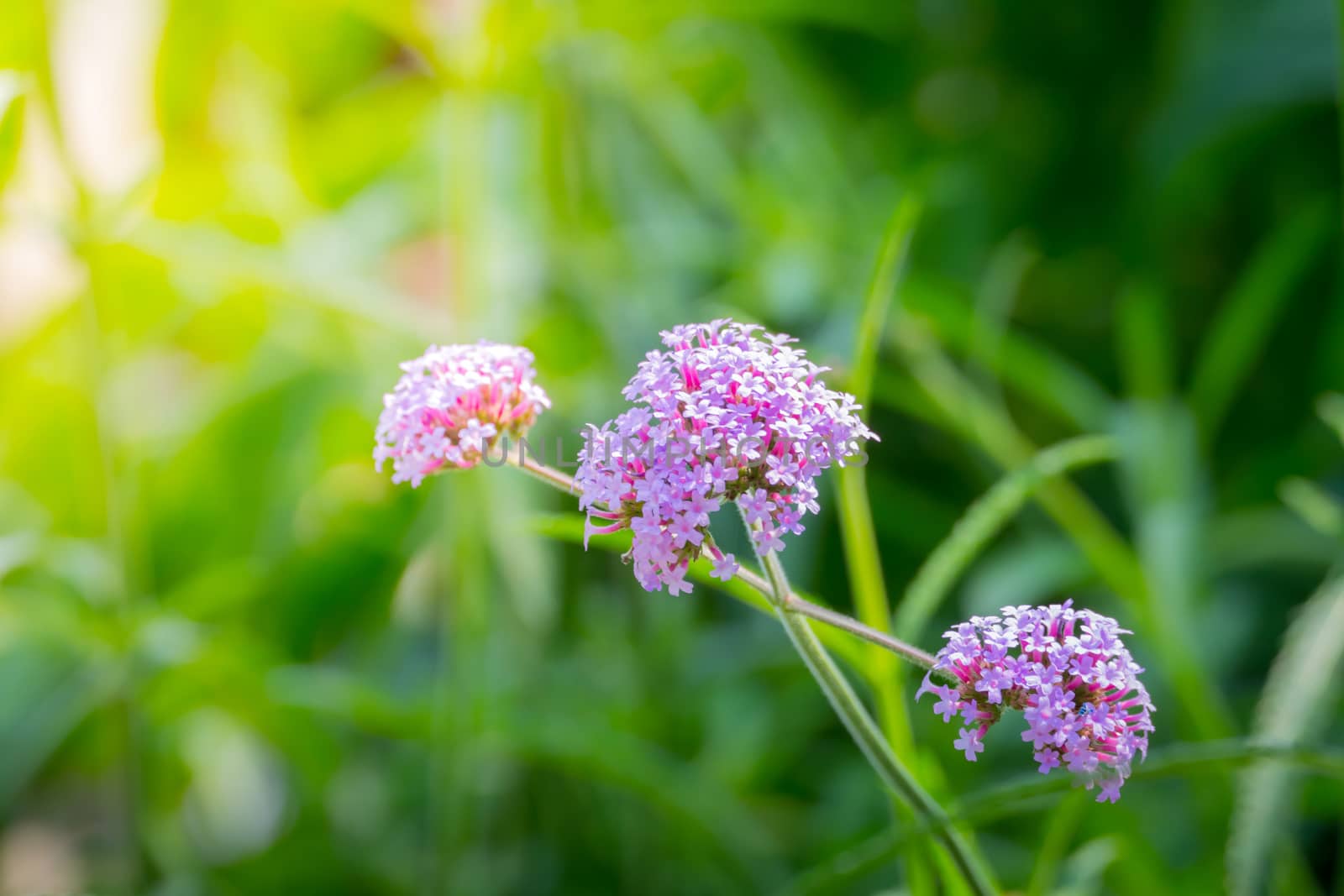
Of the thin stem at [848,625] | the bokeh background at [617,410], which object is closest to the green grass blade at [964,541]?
the bokeh background at [617,410]

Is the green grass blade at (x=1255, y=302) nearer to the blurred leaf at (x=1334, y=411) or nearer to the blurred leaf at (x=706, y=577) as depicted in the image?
the blurred leaf at (x=1334, y=411)

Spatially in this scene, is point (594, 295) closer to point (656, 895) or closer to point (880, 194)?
point (880, 194)

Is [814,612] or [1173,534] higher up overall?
[1173,534]

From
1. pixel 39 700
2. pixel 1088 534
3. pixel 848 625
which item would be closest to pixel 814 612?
pixel 848 625

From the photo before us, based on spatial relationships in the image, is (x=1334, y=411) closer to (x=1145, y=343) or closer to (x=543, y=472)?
(x=1145, y=343)

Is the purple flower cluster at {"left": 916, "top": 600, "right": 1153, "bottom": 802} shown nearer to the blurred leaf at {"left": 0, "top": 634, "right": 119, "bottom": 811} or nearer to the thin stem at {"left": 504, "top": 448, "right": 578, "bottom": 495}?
the thin stem at {"left": 504, "top": 448, "right": 578, "bottom": 495}

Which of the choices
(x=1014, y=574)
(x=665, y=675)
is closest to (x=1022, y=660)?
(x=1014, y=574)

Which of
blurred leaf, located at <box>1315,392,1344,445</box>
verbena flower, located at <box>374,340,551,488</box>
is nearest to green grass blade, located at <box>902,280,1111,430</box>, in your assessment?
blurred leaf, located at <box>1315,392,1344,445</box>
